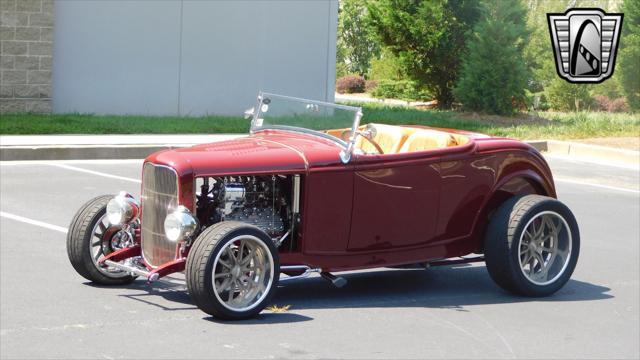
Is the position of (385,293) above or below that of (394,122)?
below

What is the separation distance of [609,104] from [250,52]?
1199 centimetres

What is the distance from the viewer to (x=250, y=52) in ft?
78.0

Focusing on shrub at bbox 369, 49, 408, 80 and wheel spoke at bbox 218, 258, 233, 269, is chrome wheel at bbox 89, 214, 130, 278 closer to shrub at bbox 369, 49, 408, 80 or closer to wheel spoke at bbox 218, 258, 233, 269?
wheel spoke at bbox 218, 258, 233, 269

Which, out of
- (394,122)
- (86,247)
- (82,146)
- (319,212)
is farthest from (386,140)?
(394,122)

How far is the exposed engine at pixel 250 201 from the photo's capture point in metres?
7.91

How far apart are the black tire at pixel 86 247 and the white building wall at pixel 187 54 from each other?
13.4m

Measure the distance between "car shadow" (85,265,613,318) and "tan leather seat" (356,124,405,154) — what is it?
999 millimetres

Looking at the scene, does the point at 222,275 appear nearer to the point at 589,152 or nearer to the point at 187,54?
the point at 589,152

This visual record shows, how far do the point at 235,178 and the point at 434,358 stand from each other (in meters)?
1.95

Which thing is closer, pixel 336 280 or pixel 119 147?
pixel 336 280

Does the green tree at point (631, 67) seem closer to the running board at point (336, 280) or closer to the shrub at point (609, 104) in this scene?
the shrub at point (609, 104)

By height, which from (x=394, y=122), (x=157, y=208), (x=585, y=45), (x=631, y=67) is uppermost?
(x=585, y=45)

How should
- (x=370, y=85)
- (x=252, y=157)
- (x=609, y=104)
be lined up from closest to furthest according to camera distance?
(x=252, y=157)
(x=609, y=104)
(x=370, y=85)

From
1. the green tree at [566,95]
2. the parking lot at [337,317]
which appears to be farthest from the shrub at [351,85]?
the parking lot at [337,317]
